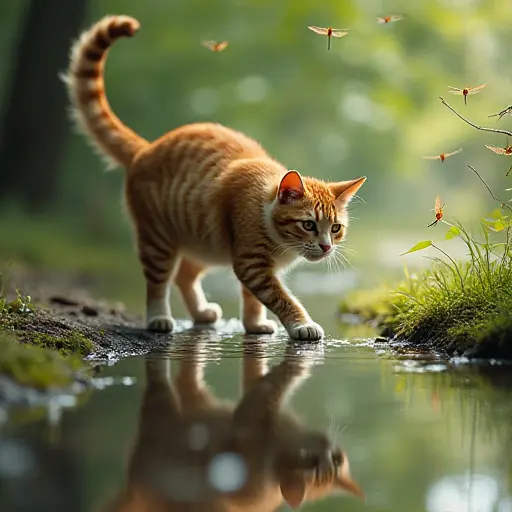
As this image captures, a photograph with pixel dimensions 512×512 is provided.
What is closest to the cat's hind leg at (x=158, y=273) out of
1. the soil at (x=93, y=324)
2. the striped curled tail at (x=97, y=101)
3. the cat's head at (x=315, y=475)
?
the soil at (x=93, y=324)

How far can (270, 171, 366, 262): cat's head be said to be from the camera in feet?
16.5

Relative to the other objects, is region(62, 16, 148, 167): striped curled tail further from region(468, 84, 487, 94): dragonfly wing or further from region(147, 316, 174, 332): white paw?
region(468, 84, 487, 94): dragonfly wing

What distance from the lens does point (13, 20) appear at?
16.2 m

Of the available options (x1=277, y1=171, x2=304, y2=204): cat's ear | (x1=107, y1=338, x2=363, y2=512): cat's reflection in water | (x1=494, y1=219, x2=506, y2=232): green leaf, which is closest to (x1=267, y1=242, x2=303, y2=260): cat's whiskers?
(x1=277, y1=171, x2=304, y2=204): cat's ear

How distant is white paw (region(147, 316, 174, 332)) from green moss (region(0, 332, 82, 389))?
2074 mm

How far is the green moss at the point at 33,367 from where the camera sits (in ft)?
10.3

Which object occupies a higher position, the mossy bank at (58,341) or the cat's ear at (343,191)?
the cat's ear at (343,191)

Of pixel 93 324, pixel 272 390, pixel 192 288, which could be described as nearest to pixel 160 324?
pixel 93 324

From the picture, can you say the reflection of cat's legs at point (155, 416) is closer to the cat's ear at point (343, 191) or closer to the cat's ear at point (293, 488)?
the cat's ear at point (293, 488)

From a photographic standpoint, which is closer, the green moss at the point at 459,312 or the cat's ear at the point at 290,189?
the green moss at the point at 459,312

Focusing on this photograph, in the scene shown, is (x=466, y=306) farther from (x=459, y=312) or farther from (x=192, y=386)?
(x=192, y=386)

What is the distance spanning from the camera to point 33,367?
318 centimetres

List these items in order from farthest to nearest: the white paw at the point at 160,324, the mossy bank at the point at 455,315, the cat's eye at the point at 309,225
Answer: the white paw at the point at 160,324, the cat's eye at the point at 309,225, the mossy bank at the point at 455,315

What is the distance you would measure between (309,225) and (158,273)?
3.78ft
